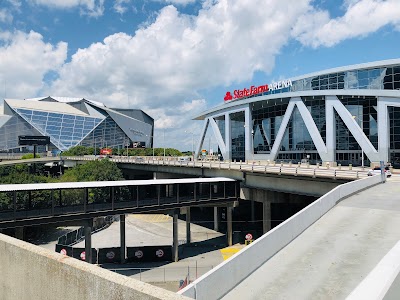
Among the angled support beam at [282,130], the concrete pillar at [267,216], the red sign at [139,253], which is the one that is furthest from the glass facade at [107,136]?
the red sign at [139,253]

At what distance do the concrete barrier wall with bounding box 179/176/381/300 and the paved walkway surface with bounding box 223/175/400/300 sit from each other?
279 mm

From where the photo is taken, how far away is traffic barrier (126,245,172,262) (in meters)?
35.8

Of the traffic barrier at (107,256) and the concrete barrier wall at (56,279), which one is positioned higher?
the concrete barrier wall at (56,279)

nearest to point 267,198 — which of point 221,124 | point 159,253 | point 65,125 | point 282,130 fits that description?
point 159,253

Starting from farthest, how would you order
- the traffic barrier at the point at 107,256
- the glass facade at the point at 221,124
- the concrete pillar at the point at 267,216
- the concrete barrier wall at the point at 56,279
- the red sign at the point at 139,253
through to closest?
the glass facade at the point at 221,124 < the concrete pillar at the point at 267,216 < the red sign at the point at 139,253 < the traffic barrier at the point at 107,256 < the concrete barrier wall at the point at 56,279

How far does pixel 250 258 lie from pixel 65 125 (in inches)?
6288

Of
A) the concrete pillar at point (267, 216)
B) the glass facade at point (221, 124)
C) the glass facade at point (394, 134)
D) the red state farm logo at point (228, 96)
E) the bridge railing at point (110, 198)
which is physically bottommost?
the concrete pillar at point (267, 216)

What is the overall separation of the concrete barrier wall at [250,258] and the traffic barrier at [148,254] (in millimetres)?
20949

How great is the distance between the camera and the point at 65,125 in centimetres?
15700

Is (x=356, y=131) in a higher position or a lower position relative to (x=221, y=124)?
lower

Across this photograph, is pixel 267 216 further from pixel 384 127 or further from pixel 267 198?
pixel 384 127

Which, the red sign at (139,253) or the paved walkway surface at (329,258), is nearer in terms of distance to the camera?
the paved walkway surface at (329,258)

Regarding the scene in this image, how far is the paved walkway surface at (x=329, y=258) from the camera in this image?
11.4 meters

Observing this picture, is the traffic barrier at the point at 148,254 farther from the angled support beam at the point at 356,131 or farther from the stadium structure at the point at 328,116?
the angled support beam at the point at 356,131
